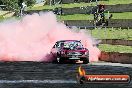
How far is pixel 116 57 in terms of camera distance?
35781 millimetres

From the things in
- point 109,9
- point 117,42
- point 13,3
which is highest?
point 117,42

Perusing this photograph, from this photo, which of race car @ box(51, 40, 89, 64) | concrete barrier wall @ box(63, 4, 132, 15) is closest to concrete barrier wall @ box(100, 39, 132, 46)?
race car @ box(51, 40, 89, 64)

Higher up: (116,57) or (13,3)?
(116,57)

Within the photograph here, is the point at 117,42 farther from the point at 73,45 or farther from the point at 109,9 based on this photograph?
the point at 109,9

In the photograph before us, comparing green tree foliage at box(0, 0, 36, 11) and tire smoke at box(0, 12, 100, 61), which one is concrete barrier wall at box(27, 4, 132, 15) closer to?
tire smoke at box(0, 12, 100, 61)

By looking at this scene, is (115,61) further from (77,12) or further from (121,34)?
(77,12)

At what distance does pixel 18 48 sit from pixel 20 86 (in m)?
22.4

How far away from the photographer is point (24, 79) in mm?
22172

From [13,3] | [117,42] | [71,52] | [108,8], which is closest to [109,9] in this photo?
[108,8]

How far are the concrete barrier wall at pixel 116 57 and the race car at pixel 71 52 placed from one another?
6.19 feet

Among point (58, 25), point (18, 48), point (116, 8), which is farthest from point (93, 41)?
point (116, 8)

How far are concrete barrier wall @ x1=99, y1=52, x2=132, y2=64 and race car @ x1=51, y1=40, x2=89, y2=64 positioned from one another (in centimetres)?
189

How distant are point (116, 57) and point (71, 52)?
2976 mm

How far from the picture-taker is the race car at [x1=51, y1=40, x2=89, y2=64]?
3531 cm
